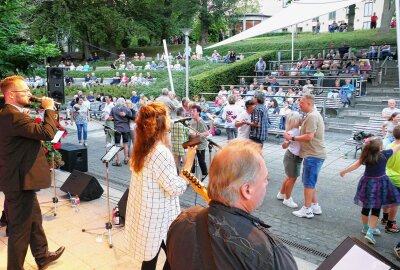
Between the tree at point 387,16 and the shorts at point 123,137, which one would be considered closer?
the shorts at point 123,137

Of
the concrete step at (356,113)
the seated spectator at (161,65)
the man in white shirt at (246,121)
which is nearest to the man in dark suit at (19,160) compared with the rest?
the man in white shirt at (246,121)

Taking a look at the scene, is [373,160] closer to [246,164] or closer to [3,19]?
[246,164]

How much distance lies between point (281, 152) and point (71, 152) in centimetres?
565

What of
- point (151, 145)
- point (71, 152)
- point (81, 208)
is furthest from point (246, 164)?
point (71, 152)

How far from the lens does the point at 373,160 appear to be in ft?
15.0

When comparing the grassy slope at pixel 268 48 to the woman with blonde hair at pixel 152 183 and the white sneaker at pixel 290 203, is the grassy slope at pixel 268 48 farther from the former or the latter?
the woman with blonde hair at pixel 152 183

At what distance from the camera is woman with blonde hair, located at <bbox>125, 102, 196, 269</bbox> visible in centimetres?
283

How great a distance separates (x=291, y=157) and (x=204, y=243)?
4616 mm

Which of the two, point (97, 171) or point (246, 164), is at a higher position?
point (246, 164)

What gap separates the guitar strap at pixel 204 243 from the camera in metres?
1.39

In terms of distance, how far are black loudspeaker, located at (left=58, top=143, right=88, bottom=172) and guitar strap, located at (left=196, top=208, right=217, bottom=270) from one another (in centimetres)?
729

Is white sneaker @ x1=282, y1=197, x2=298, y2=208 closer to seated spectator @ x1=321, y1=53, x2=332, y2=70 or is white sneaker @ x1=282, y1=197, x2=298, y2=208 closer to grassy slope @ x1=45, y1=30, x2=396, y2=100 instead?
seated spectator @ x1=321, y1=53, x2=332, y2=70

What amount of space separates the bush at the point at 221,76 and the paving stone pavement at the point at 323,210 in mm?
11326

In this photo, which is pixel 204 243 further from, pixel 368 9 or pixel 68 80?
pixel 368 9
